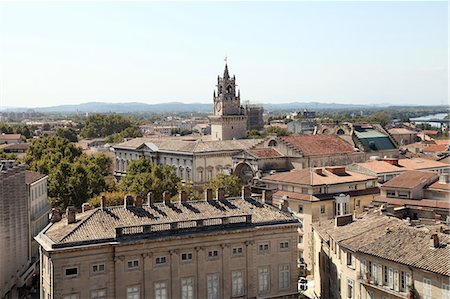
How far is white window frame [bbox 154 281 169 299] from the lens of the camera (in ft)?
134

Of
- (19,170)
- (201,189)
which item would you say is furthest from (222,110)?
(19,170)

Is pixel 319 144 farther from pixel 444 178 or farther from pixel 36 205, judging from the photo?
pixel 36 205

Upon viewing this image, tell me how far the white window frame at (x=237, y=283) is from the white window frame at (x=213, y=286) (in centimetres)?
117

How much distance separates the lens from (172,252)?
41562mm

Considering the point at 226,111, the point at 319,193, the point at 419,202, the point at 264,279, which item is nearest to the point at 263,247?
the point at 264,279

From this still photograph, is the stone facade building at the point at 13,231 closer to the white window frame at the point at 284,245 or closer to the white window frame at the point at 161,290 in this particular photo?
the white window frame at the point at 161,290

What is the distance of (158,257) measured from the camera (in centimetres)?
4122

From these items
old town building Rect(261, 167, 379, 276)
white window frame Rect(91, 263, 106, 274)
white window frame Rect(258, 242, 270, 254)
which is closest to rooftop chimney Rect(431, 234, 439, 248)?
white window frame Rect(258, 242, 270, 254)

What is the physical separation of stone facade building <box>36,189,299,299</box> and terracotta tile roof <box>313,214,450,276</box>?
4507 millimetres

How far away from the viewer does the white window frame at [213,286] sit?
4269 cm

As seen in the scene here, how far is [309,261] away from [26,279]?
27447mm

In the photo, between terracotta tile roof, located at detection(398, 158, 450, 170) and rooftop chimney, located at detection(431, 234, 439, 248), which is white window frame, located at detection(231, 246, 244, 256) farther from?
terracotta tile roof, located at detection(398, 158, 450, 170)

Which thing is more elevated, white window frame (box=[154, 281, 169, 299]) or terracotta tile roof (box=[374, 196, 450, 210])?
terracotta tile roof (box=[374, 196, 450, 210])

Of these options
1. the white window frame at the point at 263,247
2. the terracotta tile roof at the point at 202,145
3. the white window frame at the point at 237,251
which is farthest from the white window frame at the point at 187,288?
the terracotta tile roof at the point at 202,145
